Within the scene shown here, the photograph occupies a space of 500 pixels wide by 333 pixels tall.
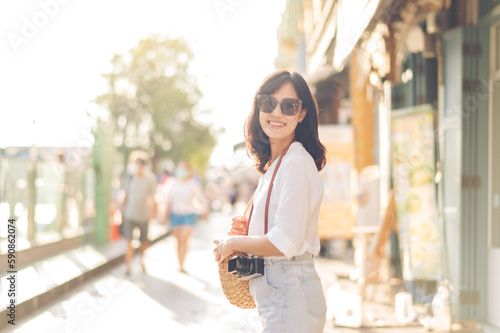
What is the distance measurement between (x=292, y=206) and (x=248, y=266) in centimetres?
34

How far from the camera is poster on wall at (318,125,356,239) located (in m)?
10.5

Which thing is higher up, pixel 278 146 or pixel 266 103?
pixel 266 103

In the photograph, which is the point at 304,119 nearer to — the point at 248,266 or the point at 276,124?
the point at 276,124

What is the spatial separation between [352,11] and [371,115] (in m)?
6.77

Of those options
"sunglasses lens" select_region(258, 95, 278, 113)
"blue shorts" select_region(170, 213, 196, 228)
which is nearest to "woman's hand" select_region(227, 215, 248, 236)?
"sunglasses lens" select_region(258, 95, 278, 113)

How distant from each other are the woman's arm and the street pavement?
13.6 ft

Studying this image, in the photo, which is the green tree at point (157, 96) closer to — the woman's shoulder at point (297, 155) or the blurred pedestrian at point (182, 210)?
the blurred pedestrian at point (182, 210)

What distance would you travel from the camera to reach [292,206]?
2385 mm

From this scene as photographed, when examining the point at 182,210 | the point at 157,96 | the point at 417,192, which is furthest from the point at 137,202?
the point at 157,96

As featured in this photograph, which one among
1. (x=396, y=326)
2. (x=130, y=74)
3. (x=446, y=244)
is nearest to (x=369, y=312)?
(x=396, y=326)

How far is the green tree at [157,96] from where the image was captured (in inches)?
1535

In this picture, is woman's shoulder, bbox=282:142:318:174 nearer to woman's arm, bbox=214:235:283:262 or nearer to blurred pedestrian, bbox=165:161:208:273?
woman's arm, bbox=214:235:283:262

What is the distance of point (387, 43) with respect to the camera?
309 inches

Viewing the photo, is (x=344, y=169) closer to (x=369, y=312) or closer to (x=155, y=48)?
(x=369, y=312)
